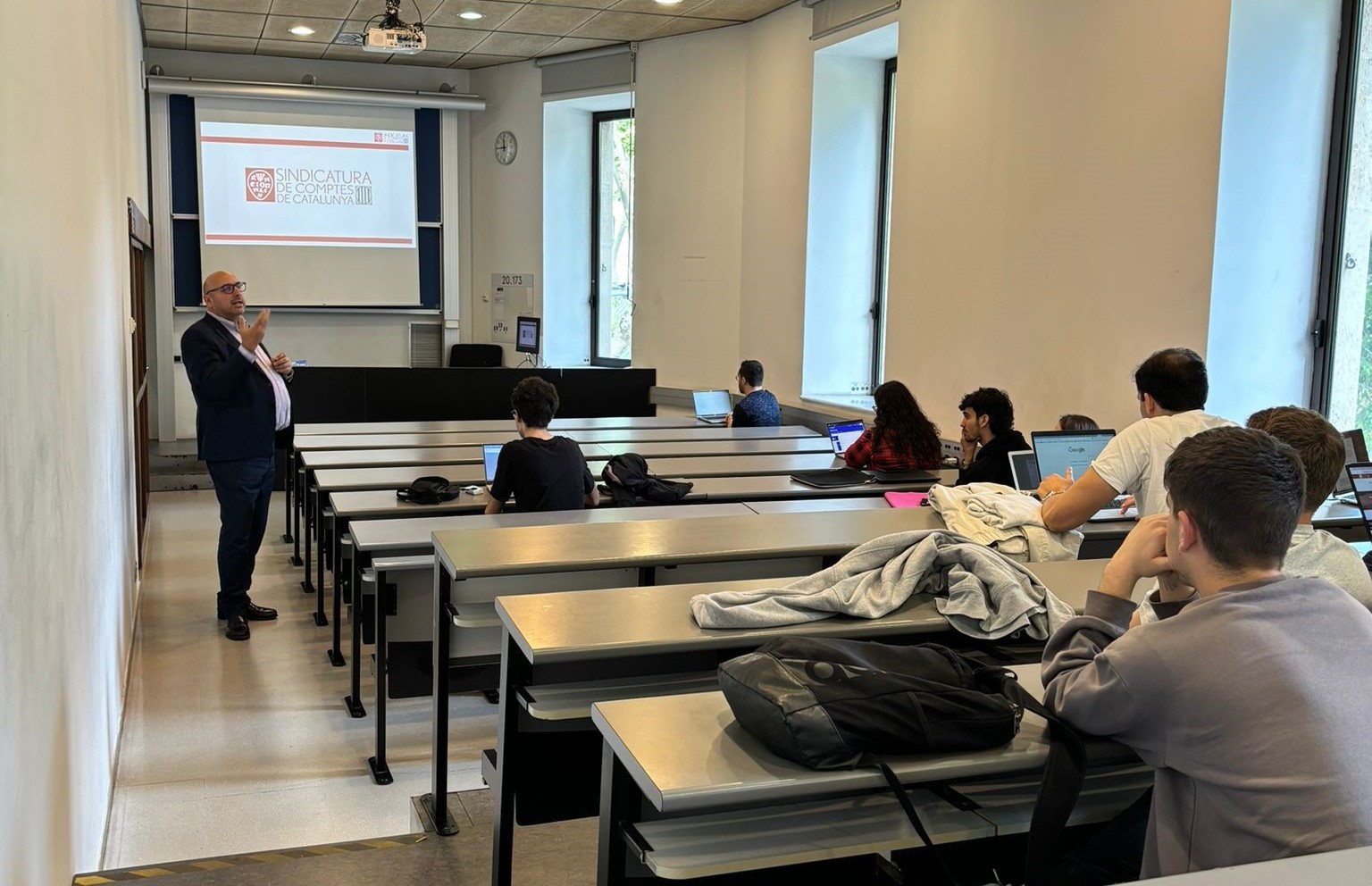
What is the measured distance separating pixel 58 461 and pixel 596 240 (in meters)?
8.53

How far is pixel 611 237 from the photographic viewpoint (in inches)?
417

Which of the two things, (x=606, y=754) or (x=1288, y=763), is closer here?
(x=1288, y=763)

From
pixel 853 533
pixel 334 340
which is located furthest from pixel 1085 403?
pixel 334 340

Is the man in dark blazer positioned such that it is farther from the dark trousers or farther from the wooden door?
the wooden door

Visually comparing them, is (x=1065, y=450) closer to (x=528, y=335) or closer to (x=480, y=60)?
→ (x=528, y=335)

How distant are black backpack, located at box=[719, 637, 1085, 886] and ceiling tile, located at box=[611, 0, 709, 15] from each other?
7.35 meters

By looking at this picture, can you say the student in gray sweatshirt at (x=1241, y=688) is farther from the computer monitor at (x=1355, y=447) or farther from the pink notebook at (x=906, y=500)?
the computer monitor at (x=1355, y=447)

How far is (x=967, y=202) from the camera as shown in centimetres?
647

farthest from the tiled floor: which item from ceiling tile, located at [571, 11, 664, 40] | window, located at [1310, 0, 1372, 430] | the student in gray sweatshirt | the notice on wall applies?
the notice on wall

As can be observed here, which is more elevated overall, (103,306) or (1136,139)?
(1136,139)

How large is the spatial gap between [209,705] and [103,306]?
58.8 inches

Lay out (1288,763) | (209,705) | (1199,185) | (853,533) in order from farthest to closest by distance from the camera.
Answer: (1199,185) < (209,705) < (853,533) < (1288,763)

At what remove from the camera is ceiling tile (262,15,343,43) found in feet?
28.5

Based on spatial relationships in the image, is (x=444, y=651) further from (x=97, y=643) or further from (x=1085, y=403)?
(x=1085, y=403)
